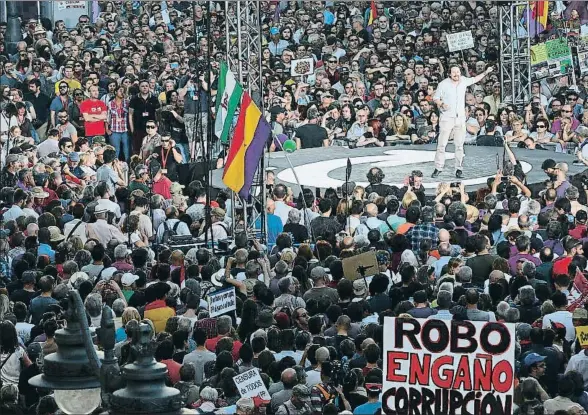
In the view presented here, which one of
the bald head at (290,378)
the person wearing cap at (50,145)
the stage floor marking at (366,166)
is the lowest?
the bald head at (290,378)

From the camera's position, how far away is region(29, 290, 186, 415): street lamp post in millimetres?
6758

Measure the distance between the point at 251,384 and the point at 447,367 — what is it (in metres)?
1.77

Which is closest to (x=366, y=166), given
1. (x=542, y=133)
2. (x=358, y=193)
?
(x=542, y=133)

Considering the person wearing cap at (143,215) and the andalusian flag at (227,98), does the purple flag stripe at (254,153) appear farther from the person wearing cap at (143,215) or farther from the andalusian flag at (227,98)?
the person wearing cap at (143,215)

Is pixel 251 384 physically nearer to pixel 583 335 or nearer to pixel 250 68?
pixel 583 335

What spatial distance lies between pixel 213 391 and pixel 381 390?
4.02 ft

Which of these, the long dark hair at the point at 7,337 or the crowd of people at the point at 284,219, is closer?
the crowd of people at the point at 284,219

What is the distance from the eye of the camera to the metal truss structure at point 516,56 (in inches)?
989

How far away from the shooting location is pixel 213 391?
38.5 feet

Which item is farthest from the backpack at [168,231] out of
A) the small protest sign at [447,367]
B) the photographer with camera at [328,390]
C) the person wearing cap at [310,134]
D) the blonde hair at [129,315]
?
the person wearing cap at [310,134]

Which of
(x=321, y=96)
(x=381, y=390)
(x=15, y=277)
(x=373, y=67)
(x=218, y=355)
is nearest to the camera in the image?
(x=381, y=390)

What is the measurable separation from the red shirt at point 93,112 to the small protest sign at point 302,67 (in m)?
3.89

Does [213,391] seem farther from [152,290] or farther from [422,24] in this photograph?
[422,24]

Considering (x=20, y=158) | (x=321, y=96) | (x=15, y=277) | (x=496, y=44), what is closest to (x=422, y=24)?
(x=496, y=44)
